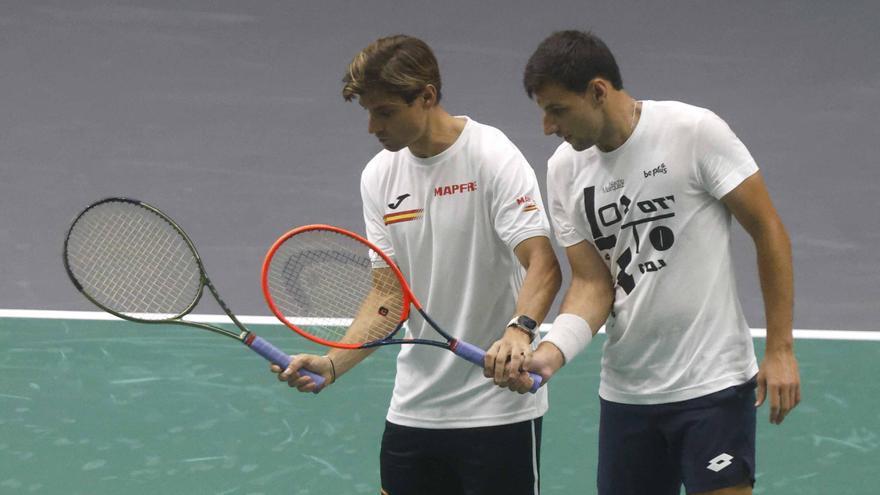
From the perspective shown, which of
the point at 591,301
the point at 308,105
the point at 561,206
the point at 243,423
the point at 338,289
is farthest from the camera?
the point at 308,105

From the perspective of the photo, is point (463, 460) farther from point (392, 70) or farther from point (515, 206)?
point (392, 70)

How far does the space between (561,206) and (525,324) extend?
47cm

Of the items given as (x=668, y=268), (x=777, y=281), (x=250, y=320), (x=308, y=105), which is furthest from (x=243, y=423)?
(x=308, y=105)

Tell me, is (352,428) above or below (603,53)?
below

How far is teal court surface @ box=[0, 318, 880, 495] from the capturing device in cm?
579

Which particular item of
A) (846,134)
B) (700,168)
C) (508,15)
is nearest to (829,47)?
(846,134)

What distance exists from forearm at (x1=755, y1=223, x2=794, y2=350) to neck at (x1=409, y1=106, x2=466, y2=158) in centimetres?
96

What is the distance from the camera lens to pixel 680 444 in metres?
4.02

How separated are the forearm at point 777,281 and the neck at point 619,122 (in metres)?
0.49

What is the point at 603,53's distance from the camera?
389 cm

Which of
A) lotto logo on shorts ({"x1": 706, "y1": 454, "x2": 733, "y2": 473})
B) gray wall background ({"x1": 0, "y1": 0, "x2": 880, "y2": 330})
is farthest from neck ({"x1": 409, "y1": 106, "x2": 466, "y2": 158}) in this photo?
gray wall background ({"x1": 0, "y1": 0, "x2": 880, "y2": 330})

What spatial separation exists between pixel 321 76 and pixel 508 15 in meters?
1.47

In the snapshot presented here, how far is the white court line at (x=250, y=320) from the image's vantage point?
25.2 feet

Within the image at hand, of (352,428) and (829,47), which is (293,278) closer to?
(352,428)
